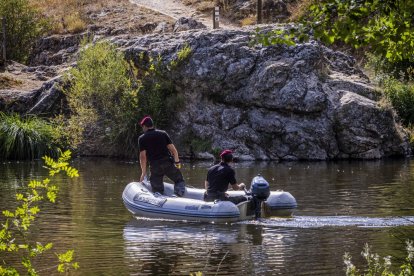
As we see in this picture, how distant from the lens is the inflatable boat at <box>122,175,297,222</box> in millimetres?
15781

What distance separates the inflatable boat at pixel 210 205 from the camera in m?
15.8

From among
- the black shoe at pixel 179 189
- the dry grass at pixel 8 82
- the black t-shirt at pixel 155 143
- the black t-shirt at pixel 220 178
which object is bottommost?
the black shoe at pixel 179 189

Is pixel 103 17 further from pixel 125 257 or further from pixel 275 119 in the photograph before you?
pixel 125 257

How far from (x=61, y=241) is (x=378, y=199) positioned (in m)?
7.67

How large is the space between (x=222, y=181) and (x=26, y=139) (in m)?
16.1

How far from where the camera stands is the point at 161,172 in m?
17.3

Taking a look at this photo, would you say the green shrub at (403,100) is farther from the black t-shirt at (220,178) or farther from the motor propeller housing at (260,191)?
the black t-shirt at (220,178)

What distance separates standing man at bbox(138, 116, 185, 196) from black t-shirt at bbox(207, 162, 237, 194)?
102 cm

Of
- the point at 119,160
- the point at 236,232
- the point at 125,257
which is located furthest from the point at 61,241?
the point at 119,160

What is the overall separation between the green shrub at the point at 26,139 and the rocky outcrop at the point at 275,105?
14.6 ft

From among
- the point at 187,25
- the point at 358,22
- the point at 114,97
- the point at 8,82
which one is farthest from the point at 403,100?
the point at 358,22

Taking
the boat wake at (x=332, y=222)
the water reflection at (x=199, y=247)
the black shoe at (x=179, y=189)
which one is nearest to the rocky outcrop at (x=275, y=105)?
the black shoe at (x=179, y=189)

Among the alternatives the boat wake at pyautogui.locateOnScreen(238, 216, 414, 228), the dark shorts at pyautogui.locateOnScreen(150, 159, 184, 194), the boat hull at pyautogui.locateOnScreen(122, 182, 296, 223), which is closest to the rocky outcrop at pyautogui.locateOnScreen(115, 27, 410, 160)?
the dark shorts at pyautogui.locateOnScreen(150, 159, 184, 194)

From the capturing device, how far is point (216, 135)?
103 ft
